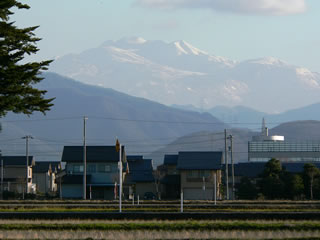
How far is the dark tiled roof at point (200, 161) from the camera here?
309 ft

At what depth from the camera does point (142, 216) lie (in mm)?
37156

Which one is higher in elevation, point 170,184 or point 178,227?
point 170,184

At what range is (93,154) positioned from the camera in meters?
97.9

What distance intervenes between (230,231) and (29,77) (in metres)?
15.3

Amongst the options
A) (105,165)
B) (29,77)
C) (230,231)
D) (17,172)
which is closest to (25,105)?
(29,77)

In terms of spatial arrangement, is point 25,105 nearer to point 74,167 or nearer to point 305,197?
point 305,197

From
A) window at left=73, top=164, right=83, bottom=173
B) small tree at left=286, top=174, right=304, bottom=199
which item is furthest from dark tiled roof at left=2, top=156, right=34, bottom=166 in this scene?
small tree at left=286, top=174, right=304, bottom=199

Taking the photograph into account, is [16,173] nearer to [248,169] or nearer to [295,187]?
[248,169]

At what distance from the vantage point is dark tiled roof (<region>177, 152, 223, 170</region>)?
309ft

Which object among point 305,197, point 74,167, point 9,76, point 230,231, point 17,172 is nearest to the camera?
→ point 230,231

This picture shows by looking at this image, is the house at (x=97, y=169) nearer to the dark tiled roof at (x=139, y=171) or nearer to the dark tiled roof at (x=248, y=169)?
the dark tiled roof at (x=139, y=171)

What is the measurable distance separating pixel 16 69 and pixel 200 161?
57947mm

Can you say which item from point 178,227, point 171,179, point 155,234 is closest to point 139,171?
point 171,179

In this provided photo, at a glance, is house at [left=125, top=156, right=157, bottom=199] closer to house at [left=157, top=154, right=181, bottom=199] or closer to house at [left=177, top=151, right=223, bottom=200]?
house at [left=157, top=154, right=181, bottom=199]
